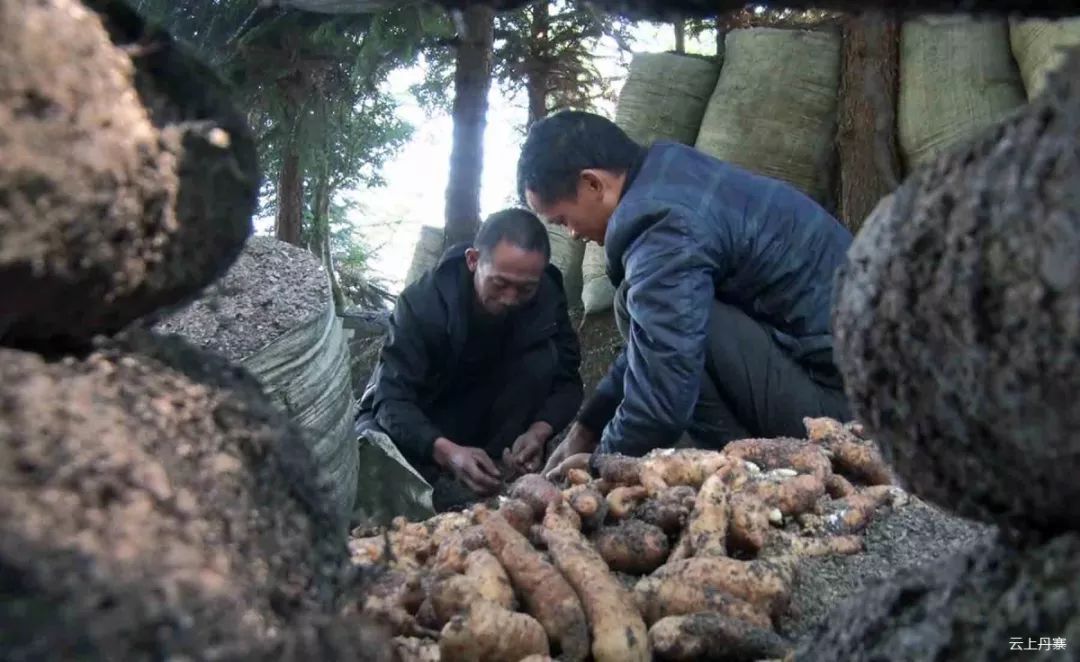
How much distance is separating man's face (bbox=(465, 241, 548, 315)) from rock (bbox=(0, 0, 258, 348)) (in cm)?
301

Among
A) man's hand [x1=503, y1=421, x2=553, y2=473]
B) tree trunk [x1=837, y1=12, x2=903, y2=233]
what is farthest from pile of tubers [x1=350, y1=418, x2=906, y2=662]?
tree trunk [x1=837, y1=12, x2=903, y2=233]

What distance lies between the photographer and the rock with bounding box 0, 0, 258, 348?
0.62 metres

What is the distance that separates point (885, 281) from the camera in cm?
80

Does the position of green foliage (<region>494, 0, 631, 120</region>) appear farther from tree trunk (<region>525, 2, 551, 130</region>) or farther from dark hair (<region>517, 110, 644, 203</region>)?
dark hair (<region>517, 110, 644, 203</region>)

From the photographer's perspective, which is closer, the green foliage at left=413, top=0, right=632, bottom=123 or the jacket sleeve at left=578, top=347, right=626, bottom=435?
the jacket sleeve at left=578, top=347, right=626, bottom=435

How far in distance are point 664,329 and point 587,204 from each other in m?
0.56

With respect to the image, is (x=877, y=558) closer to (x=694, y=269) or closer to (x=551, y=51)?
(x=694, y=269)

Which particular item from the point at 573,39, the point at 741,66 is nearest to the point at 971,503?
the point at 741,66

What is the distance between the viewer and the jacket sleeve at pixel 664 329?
297 centimetres

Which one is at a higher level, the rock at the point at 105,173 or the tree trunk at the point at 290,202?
the rock at the point at 105,173

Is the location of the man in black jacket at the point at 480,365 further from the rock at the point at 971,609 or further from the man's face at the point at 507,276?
the rock at the point at 971,609

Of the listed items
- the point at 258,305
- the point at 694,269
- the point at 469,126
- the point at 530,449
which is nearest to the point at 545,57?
the point at 469,126

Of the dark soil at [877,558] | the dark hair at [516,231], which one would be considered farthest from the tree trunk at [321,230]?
the dark soil at [877,558]

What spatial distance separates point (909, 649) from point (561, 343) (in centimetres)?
364
